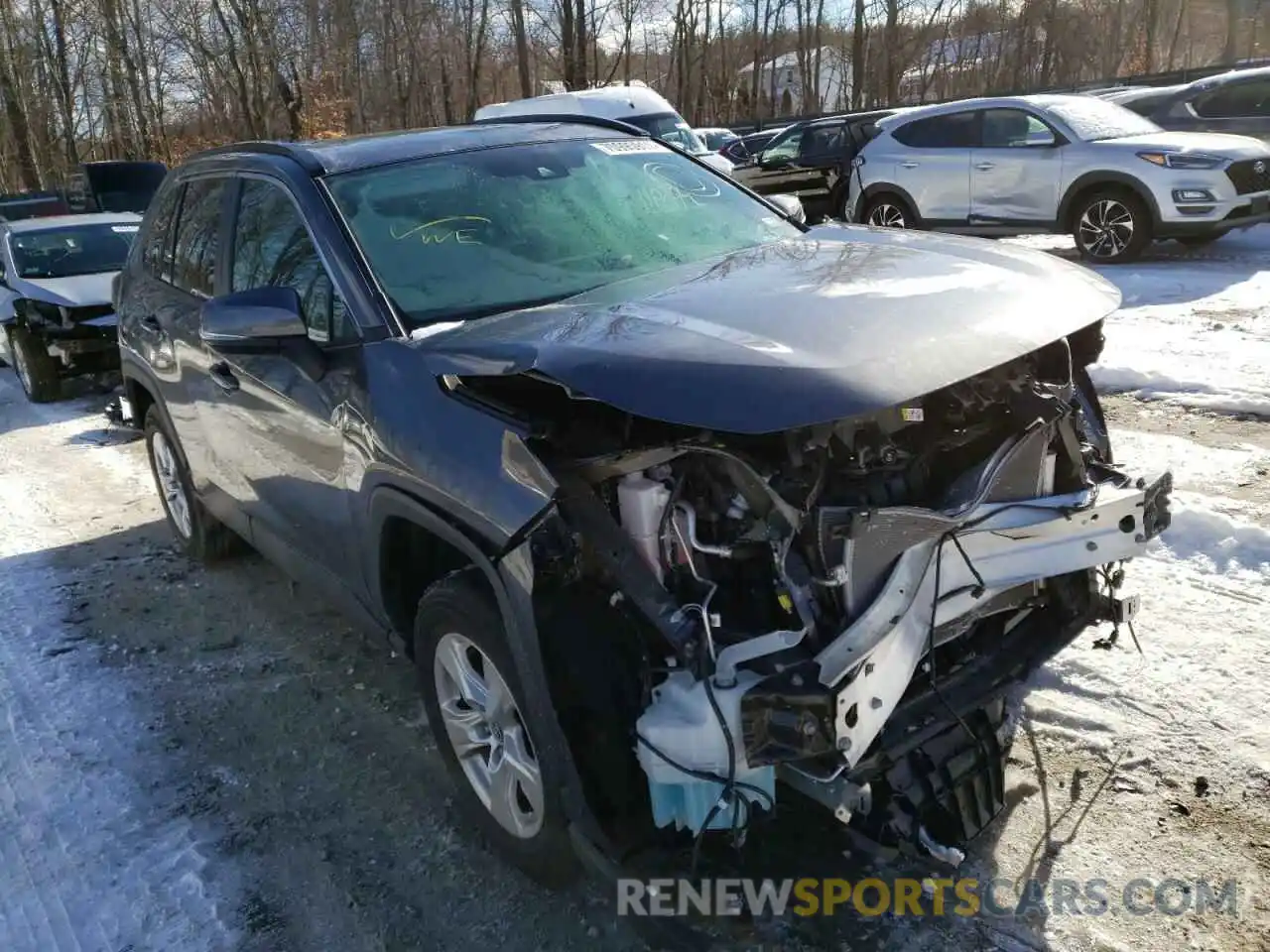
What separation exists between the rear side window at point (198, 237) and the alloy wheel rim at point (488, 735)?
2.27 m

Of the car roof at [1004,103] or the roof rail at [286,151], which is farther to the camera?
the car roof at [1004,103]

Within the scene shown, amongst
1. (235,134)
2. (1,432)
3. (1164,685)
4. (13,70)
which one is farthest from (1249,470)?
(13,70)

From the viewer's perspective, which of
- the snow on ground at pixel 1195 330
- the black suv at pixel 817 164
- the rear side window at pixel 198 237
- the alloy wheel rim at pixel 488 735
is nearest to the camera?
the alloy wheel rim at pixel 488 735

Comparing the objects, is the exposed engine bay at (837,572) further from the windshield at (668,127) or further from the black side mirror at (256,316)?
the windshield at (668,127)

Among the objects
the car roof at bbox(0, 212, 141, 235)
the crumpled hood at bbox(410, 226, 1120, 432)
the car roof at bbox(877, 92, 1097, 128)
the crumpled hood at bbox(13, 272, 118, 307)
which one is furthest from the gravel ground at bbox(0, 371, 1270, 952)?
the car roof at bbox(877, 92, 1097, 128)

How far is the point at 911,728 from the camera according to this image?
2.54 metres

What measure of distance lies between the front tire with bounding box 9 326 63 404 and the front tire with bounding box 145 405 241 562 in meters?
5.15

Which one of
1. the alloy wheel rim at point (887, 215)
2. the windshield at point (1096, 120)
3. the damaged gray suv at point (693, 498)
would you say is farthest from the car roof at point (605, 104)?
the damaged gray suv at point (693, 498)

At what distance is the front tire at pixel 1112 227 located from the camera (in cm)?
1045

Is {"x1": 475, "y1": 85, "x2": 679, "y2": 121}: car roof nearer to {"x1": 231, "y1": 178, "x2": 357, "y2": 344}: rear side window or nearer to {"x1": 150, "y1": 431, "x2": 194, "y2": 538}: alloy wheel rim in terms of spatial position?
{"x1": 150, "y1": 431, "x2": 194, "y2": 538}: alloy wheel rim

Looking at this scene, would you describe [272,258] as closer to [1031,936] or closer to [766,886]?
[766,886]

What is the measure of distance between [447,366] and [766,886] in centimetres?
153

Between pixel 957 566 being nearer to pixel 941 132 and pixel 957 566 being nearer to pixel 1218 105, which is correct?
pixel 941 132

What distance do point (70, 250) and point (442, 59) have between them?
29527 millimetres
